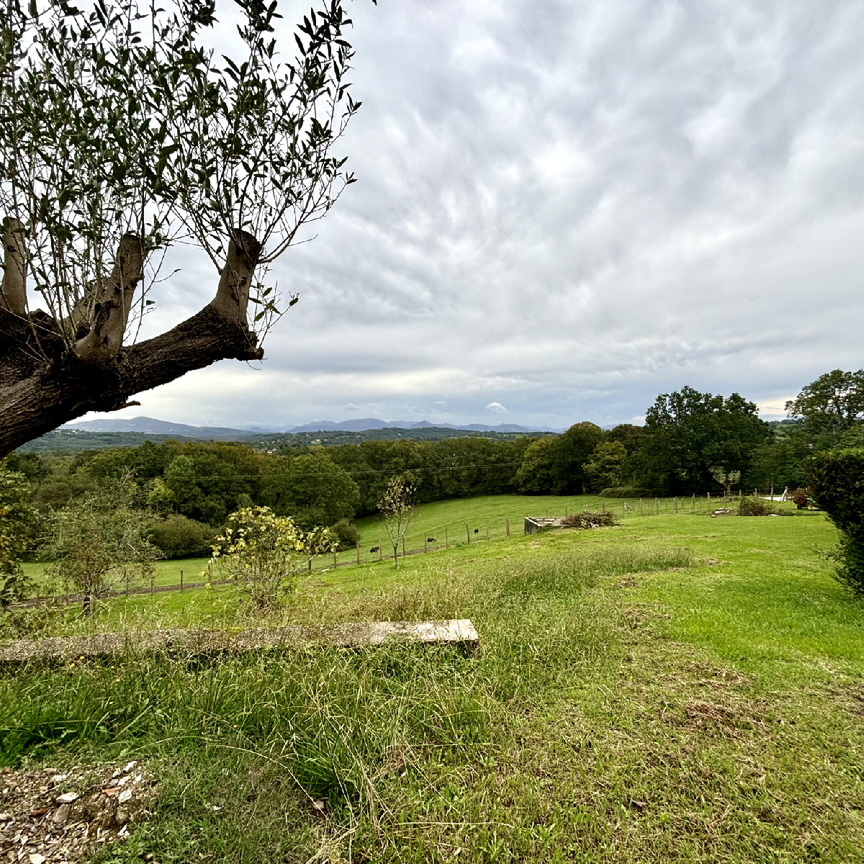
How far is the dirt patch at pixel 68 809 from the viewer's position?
84.7 inches

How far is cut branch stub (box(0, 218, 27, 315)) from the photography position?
8.21ft

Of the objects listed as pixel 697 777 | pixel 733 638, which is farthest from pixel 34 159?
pixel 733 638

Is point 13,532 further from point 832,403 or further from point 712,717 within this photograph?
point 832,403

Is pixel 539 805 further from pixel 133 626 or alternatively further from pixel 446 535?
pixel 446 535

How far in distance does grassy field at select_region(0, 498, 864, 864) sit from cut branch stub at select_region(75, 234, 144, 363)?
8.60 ft

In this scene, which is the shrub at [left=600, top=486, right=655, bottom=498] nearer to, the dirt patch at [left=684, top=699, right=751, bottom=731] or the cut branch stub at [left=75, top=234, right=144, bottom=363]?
the dirt patch at [left=684, top=699, right=751, bottom=731]

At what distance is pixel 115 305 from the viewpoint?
276cm

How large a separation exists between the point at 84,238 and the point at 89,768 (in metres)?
3.43

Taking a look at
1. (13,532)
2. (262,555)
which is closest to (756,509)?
(262,555)

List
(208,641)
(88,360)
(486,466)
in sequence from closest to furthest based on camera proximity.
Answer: (88,360), (208,641), (486,466)

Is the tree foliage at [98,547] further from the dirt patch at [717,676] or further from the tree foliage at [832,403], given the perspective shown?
the tree foliage at [832,403]

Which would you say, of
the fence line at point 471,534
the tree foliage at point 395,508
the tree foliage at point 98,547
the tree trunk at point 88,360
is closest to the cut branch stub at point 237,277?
the tree trunk at point 88,360

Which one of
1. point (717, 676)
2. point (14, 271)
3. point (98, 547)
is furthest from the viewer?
point (98, 547)

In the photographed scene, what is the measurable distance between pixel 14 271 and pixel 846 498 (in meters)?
9.61
